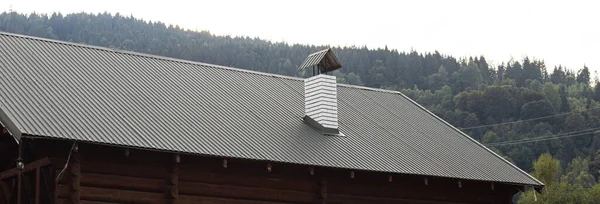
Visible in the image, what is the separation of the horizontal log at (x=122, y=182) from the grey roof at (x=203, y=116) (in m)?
1.19

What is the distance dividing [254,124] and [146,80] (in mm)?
3606

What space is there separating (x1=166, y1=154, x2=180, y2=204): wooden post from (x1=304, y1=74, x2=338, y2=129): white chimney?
6.76 metres

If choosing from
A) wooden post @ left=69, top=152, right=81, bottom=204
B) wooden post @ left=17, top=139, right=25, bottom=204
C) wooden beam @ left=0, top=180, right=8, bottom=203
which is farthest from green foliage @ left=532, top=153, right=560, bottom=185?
wooden post @ left=17, top=139, right=25, bottom=204

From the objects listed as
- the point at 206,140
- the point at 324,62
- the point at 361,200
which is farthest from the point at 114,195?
the point at 324,62

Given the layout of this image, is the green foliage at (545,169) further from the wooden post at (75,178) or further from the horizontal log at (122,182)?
the wooden post at (75,178)

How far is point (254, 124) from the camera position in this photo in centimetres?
3328

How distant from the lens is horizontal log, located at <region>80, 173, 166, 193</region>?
28.4 meters

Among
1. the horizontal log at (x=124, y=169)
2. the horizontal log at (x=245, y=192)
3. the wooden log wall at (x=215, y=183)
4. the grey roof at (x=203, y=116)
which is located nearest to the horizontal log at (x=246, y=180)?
the wooden log wall at (x=215, y=183)

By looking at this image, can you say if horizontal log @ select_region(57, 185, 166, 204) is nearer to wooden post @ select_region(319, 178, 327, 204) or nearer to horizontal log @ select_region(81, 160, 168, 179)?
horizontal log @ select_region(81, 160, 168, 179)

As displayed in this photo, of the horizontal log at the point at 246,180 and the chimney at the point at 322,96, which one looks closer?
the horizontal log at the point at 246,180

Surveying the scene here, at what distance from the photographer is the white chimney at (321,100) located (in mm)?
35125

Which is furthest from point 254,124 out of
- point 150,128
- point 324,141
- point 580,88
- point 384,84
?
point 580,88

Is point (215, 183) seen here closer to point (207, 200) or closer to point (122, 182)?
point (207, 200)

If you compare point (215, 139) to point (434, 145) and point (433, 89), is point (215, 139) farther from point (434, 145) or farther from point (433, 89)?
point (433, 89)
